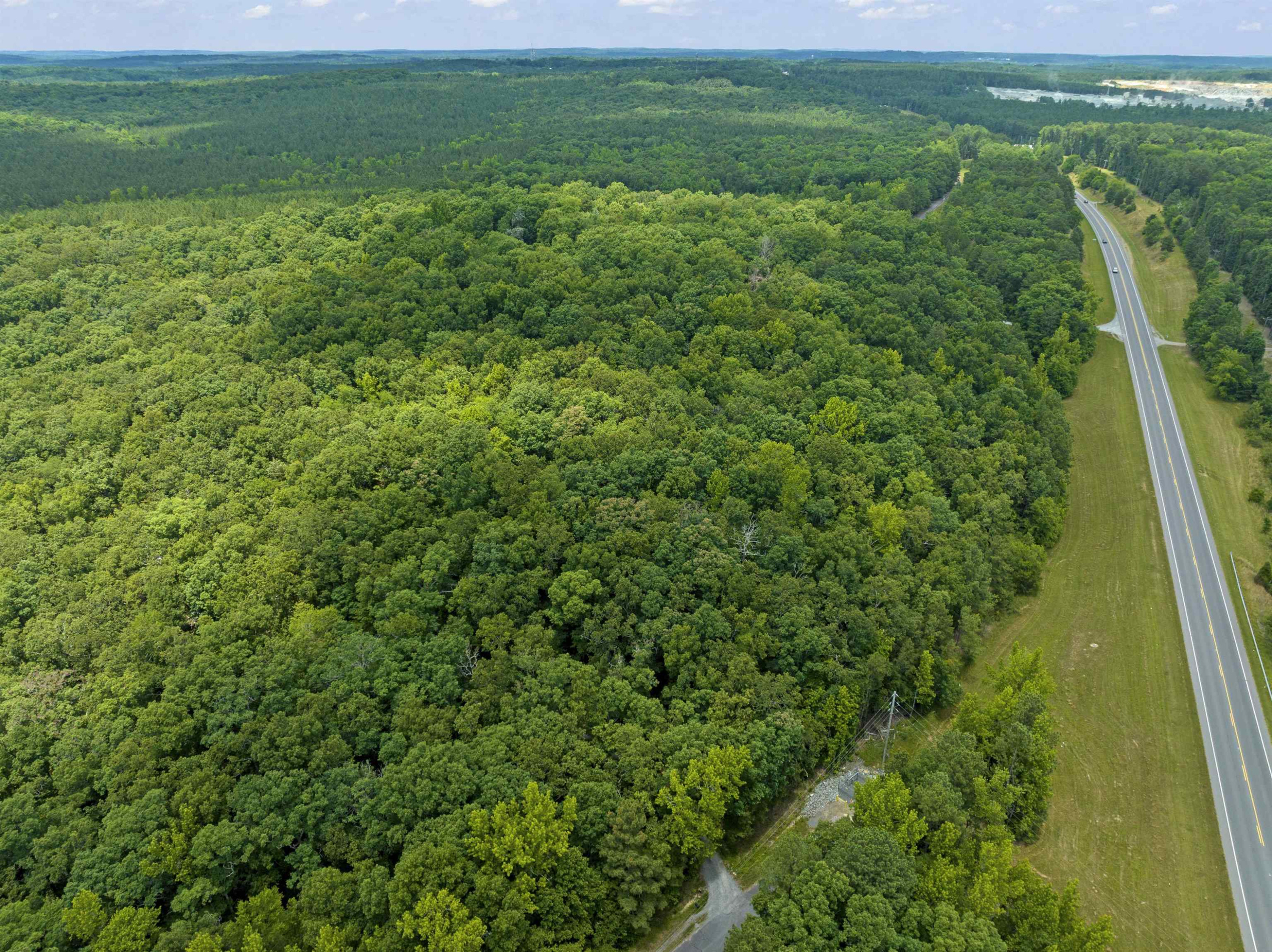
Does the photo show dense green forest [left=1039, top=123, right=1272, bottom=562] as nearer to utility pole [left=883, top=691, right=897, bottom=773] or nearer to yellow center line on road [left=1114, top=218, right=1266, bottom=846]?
yellow center line on road [left=1114, top=218, right=1266, bottom=846]

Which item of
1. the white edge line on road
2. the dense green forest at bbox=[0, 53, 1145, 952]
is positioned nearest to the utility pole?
the dense green forest at bbox=[0, 53, 1145, 952]

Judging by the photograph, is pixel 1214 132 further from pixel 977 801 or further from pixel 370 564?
pixel 370 564

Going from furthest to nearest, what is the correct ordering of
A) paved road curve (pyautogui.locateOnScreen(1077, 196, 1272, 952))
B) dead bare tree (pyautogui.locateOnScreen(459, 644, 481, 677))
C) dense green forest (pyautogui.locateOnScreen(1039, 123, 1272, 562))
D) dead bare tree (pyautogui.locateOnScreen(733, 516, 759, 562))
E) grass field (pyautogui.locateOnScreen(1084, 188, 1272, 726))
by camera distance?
dense green forest (pyautogui.locateOnScreen(1039, 123, 1272, 562)) → grass field (pyautogui.locateOnScreen(1084, 188, 1272, 726)) → dead bare tree (pyautogui.locateOnScreen(733, 516, 759, 562)) → dead bare tree (pyautogui.locateOnScreen(459, 644, 481, 677)) → paved road curve (pyautogui.locateOnScreen(1077, 196, 1272, 952))

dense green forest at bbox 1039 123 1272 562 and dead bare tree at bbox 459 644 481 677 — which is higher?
dense green forest at bbox 1039 123 1272 562

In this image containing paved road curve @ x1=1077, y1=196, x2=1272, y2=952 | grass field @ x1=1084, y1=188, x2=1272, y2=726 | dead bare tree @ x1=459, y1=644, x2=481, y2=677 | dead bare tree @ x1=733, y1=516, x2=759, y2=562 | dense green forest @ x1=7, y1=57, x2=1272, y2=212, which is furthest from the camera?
dense green forest @ x1=7, y1=57, x2=1272, y2=212

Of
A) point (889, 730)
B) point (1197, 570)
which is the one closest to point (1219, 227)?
point (1197, 570)

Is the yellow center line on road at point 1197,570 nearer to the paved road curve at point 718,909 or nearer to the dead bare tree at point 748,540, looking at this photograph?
the paved road curve at point 718,909

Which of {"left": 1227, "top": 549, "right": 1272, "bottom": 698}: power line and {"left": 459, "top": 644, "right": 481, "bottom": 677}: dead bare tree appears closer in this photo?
{"left": 459, "top": 644, "right": 481, "bottom": 677}: dead bare tree
